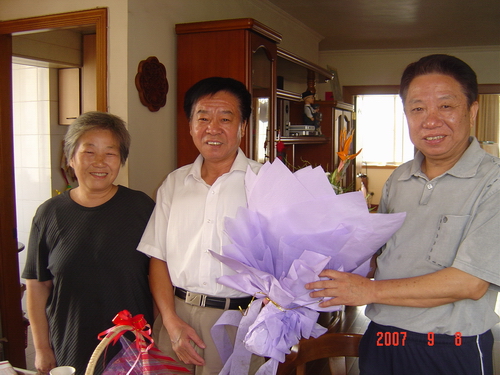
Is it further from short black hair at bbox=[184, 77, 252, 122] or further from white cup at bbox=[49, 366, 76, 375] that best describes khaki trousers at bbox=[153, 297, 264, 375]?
short black hair at bbox=[184, 77, 252, 122]

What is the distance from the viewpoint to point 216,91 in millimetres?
1455

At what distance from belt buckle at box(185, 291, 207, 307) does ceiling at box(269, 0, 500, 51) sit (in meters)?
3.42

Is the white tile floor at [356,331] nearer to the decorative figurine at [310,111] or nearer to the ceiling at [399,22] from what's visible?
the decorative figurine at [310,111]

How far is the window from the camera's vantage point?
997cm

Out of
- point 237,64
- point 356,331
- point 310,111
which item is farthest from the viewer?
point 310,111

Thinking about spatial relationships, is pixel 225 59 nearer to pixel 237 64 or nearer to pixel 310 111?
pixel 237 64

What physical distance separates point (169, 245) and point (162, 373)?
0.50m

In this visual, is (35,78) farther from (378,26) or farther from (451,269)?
(451,269)

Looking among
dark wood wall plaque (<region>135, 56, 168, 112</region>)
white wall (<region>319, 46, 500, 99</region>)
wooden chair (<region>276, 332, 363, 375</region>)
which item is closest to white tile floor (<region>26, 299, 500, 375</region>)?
dark wood wall plaque (<region>135, 56, 168, 112</region>)

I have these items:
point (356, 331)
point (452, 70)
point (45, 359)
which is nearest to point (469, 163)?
point (452, 70)

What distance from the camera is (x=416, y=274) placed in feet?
3.73

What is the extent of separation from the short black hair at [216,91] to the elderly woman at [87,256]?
0.27 metres

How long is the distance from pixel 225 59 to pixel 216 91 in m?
1.32

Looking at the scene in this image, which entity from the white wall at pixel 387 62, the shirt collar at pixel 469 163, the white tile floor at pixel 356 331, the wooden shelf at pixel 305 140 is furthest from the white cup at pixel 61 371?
the white wall at pixel 387 62
